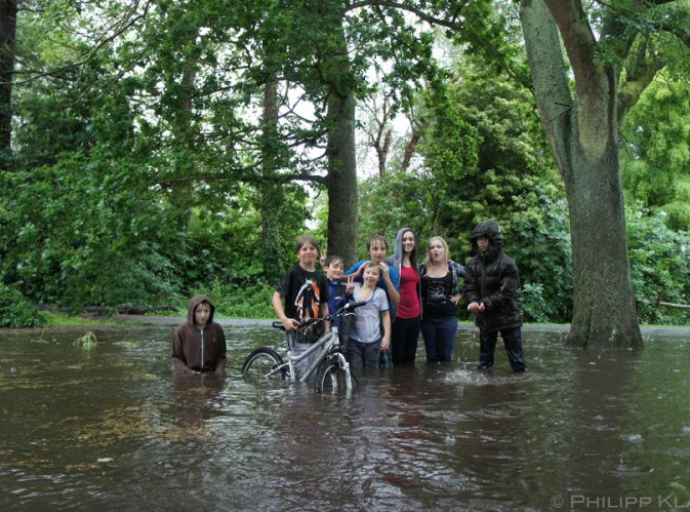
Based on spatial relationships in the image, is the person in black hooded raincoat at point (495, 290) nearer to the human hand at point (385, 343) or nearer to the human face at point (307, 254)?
the human hand at point (385, 343)

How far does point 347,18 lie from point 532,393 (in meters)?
8.71

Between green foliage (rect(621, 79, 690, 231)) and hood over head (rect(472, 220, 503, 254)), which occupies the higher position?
green foliage (rect(621, 79, 690, 231))

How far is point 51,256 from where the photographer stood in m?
14.3

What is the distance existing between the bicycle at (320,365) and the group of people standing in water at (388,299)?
233 mm

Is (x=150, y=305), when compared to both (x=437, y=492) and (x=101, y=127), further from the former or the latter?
(x=437, y=492)

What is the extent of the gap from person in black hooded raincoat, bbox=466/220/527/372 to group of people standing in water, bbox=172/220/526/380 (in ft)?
0.04

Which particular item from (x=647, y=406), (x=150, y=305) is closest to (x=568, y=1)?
(x=647, y=406)

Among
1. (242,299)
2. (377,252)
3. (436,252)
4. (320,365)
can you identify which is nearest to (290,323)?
(320,365)

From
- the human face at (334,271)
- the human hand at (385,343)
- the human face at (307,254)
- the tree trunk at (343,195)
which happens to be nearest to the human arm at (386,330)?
the human hand at (385,343)

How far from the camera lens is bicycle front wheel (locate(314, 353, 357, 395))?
802cm

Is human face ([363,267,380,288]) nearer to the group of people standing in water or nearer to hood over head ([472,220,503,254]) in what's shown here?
the group of people standing in water

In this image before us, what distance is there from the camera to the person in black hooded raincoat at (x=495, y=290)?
9.41 metres

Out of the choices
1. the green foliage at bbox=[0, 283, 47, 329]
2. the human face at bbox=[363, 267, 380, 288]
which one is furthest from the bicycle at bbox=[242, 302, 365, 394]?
the green foliage at bbox=[0, 283, 47, 329]

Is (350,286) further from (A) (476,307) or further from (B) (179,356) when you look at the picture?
(B) (179,356)
